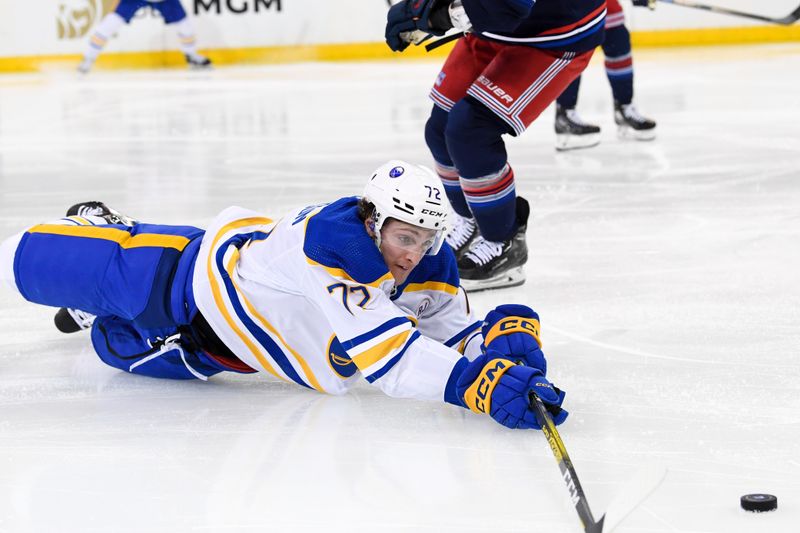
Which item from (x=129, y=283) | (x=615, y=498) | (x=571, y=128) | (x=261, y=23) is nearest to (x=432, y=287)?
(x=129, y=283)

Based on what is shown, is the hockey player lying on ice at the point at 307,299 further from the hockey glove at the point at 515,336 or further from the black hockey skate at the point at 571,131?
the black hockey skate at the point at 571,131

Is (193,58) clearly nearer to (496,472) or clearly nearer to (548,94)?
(548,94)

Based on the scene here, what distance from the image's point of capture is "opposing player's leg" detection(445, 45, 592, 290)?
10.0 ft

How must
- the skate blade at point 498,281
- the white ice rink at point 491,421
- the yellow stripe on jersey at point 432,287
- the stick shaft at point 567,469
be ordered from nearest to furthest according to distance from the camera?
1. the stick shaft at point 567,469
2. the white ice rink at point 491,421
3. the yellow stripe on jersey at point 432,287
4. the skate blade at point 498,281

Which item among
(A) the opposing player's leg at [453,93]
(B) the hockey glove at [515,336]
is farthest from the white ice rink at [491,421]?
(A) the opposing player's leg at [453,93]

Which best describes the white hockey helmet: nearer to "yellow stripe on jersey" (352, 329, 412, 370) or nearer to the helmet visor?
the helmet visor

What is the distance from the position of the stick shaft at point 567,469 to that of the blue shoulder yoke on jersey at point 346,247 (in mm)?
358

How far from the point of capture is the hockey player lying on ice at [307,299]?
2094mm

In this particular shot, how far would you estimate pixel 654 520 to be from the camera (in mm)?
1736

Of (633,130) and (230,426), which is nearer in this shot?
(230,426)

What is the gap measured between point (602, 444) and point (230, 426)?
0.68m

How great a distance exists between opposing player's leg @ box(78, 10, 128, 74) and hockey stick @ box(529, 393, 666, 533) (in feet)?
27.6

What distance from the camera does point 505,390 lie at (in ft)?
6.69

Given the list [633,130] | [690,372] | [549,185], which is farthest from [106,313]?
[633,130]
